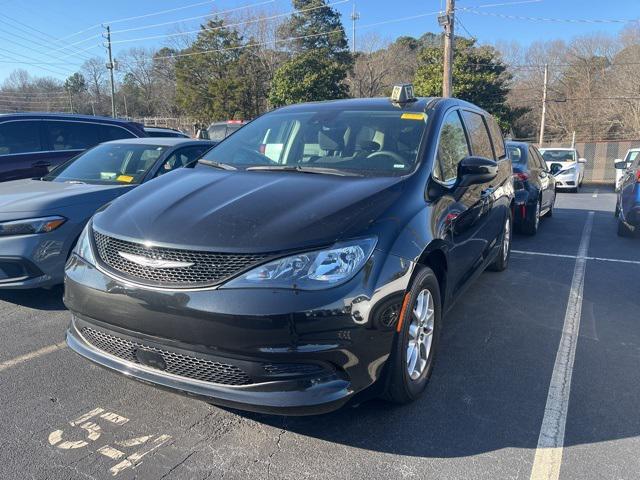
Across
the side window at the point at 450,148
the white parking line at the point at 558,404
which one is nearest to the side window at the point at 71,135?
the side window at the point at 450,148

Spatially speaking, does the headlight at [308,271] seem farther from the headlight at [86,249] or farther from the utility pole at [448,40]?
the utility pole at [448,40]

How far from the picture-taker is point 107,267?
257cm

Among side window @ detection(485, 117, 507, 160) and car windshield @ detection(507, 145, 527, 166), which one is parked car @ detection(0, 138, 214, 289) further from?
car windshield @ detection(507, 145, 527, 166)

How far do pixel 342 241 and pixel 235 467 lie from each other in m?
1.17

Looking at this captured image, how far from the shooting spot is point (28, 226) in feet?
13.8

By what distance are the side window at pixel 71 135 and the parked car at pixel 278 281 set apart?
17.4 ft

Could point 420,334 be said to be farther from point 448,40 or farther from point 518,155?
point 448,40

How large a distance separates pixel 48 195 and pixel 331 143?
2.69 meters

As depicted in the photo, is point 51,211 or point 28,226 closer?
point 28,226

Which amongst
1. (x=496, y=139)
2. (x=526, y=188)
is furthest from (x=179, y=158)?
(x=526, y=188)

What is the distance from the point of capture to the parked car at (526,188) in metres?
7.75

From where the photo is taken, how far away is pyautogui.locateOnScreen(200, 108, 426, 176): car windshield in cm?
333

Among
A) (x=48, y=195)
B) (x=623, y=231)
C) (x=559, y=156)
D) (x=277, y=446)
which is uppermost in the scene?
(x=48, y=195)

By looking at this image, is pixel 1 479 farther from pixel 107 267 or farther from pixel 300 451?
pixel 300 451
